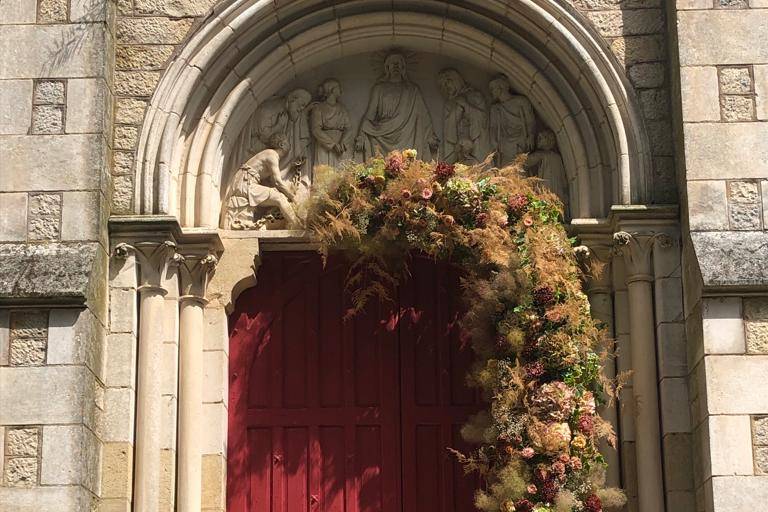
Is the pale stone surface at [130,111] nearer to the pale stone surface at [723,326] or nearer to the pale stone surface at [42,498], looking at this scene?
the pale stone surface at [42,498]

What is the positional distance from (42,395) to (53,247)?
985 millimetres

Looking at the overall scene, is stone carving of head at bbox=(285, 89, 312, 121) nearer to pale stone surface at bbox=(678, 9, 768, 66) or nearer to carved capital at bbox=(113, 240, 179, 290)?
carved capital at bbox=(113, 240, 179, 290)

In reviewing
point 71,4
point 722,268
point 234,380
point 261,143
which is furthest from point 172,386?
point 722,268

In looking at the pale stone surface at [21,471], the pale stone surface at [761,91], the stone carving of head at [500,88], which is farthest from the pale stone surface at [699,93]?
the pale stone surface at [21,471]

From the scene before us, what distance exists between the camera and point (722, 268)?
869 centimetres

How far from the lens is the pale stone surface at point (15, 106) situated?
9266 mm

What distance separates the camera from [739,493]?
328 inches

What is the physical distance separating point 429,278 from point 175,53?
7.86 feet

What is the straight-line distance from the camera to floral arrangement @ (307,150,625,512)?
8.74 m

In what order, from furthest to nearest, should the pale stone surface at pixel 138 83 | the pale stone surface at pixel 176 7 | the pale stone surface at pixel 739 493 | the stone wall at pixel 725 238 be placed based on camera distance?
the pale stone surface at pixel 176 7, the pale stone surface at pixel 138 83, the stone wall at pixel 725 238, the pale stone surface at pixel 739 493

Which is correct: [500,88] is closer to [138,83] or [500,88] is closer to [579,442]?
[138,83]

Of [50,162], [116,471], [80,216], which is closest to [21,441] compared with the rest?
[116,471]

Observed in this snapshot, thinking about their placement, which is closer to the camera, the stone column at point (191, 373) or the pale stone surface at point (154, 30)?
the stone column at point (191, 373)

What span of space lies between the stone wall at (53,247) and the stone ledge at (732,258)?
3865 millimetres
